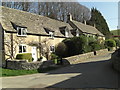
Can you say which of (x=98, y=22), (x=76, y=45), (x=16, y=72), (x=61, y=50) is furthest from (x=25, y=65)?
(x=98, y=22)

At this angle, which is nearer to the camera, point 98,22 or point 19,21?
point 19,21

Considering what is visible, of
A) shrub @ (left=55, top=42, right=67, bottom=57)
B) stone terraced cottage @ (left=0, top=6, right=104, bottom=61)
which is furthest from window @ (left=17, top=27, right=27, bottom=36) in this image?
shrub @ (left=55, top=42, right=67, bottom=57)

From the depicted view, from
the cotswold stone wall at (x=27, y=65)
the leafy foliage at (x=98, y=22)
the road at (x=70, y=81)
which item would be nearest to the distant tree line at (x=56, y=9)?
the leafy foliage at (x=98, y=22)

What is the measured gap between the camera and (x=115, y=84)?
351 inches

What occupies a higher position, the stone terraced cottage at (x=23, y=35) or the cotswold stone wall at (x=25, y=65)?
the stone terraced cottage at (x=23, y=35)

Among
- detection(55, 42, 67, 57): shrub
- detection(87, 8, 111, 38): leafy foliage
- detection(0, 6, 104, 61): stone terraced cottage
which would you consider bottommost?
detection(55, 42, 67, 57): shrub

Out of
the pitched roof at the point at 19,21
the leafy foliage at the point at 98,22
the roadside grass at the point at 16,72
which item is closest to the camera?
the roadside grass at the point at 16,72

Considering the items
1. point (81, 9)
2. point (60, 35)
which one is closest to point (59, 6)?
point (81, 9)

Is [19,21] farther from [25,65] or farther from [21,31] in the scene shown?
[25,65]

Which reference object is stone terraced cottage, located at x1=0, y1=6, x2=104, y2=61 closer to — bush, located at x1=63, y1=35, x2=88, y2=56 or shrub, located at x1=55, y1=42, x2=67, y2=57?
shrub, located at x1=55, y1=42, x2=67, y2=57

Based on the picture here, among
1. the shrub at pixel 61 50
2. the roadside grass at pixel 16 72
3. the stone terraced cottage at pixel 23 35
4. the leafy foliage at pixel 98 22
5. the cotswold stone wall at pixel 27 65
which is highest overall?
the leafy foliage at pixel 98 22

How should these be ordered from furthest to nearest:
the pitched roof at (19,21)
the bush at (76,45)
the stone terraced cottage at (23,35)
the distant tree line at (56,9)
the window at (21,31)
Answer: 1. the distant tree line at (56,9)
2. the bush at (76,45)
3. the window at (21,31)
4. the pitched roof at (19,21)
5. the stone terraced cottage at (23,35)

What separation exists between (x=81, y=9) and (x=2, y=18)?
49.2 m

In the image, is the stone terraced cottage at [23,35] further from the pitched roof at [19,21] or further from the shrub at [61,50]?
the shrub at [61,50]
